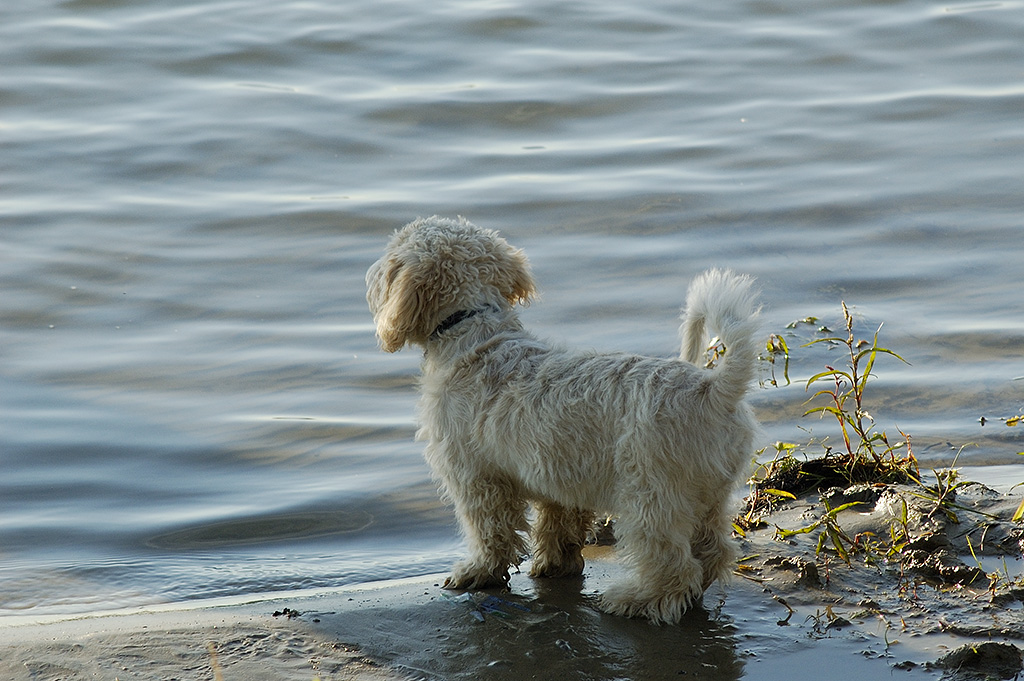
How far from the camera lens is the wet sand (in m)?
3.63

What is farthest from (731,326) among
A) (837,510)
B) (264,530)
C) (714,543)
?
(264,530)

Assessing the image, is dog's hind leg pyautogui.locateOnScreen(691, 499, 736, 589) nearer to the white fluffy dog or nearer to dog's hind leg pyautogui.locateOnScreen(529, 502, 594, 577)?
the white fluffy dog

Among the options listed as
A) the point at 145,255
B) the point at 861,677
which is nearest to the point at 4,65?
the point at 145,255

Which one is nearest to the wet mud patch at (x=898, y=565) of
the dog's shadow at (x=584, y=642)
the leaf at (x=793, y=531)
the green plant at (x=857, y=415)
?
the leaf at (x=793, y=531)

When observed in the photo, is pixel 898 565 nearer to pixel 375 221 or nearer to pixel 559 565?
pixel 559 565

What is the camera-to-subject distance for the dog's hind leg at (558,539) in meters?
4.41

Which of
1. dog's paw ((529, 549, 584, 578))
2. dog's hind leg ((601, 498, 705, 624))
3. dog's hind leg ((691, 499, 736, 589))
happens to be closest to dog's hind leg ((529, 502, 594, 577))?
dog's paw ((529, 549, 584, 578))

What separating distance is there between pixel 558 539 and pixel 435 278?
111 centimetres

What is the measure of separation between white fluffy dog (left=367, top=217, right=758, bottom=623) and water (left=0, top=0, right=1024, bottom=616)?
0.74 m

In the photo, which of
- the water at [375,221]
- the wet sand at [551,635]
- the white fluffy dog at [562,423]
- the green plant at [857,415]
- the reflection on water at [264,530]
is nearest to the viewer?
the wet sand at [551,635]

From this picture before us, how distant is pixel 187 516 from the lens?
211 inches

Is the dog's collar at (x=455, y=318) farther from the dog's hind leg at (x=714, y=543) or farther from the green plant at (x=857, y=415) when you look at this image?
the green plant at (x=857, y=415)

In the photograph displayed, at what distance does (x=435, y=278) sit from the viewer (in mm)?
4395

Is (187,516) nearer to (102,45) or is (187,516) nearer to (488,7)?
(102,45)
